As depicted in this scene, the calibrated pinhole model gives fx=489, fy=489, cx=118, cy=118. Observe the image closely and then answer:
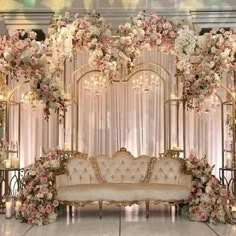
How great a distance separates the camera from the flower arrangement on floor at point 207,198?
6570 mm

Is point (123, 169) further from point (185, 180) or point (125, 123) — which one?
point (125, 123)

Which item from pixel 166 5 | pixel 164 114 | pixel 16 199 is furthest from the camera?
pixel 164 114

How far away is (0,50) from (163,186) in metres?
3.08

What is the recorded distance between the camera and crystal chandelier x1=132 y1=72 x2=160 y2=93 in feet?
33.8

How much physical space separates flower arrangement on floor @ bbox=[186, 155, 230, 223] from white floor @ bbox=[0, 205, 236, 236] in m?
0.16

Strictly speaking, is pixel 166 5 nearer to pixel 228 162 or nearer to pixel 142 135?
pixel 142 135

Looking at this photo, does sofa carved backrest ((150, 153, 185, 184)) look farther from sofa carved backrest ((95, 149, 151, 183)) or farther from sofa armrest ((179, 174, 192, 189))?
sofa carved backrest ((95, 149, 151, 183))

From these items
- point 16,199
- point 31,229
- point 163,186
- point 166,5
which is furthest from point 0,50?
point 166,5

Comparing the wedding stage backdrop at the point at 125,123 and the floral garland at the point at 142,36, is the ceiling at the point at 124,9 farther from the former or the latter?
the floral garland at the point at 142,36

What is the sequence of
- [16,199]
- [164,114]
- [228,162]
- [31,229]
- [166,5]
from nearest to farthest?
[31,229] → [16,199] → [228,162] → [166,5] → [164,114]

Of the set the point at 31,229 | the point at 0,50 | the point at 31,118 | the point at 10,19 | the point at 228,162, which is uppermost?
→ the point at 10,19

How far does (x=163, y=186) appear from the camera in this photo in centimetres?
712

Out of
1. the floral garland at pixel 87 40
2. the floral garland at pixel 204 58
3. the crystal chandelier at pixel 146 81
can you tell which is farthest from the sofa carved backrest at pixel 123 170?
the crystal chandelier at pixel 146 81

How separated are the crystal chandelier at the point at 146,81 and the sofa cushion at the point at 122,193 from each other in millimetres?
3666
